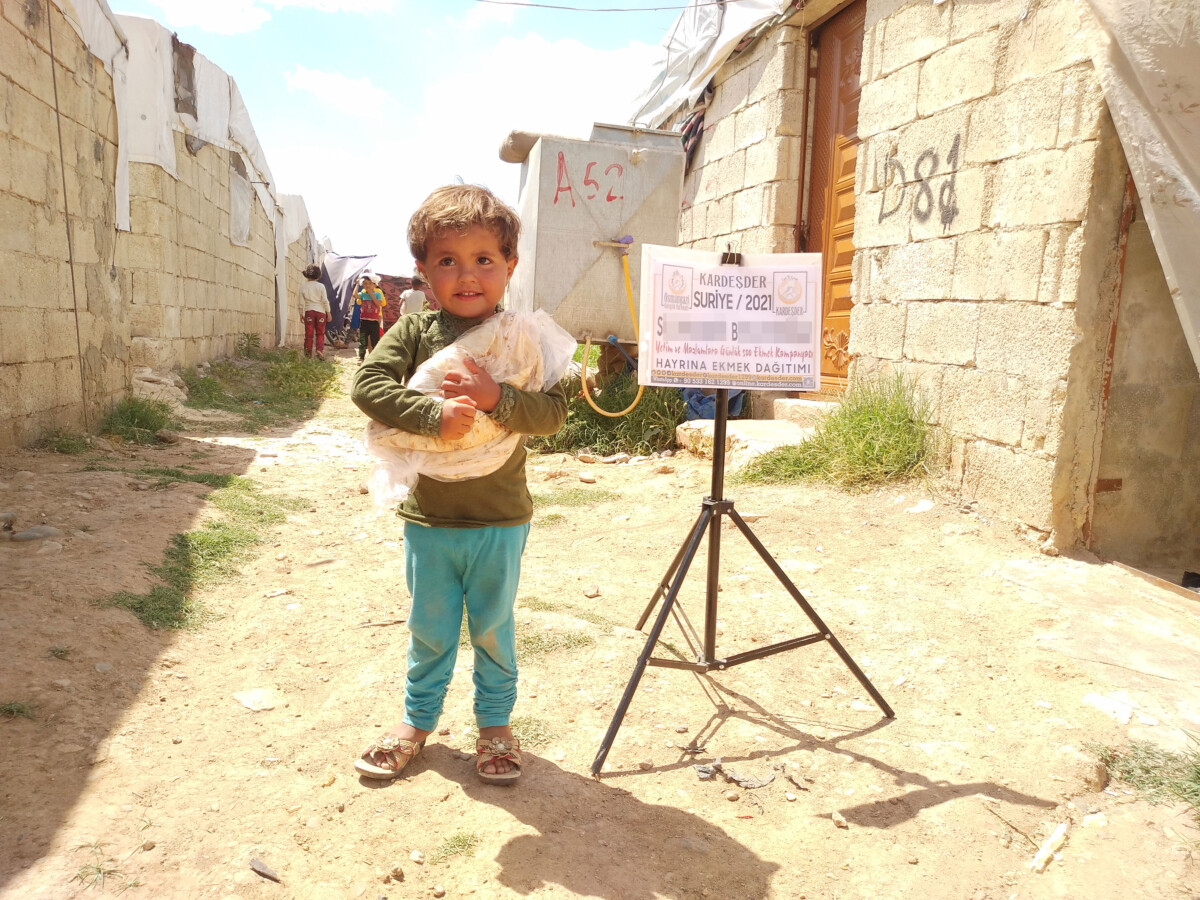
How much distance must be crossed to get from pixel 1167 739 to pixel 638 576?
227 centimetres

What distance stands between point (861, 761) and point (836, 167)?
5.11 m

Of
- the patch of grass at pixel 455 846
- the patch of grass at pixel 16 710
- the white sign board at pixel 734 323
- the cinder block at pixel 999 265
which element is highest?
the cinder block at pixel 999 265

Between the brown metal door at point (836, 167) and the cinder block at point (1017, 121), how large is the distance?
5.62 feet

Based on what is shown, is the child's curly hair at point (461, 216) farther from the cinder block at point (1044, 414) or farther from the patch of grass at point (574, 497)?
the patch of grass at point (574, 497)

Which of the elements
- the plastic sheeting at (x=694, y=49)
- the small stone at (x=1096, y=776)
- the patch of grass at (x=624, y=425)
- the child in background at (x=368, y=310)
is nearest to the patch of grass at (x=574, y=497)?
the patch of grass at (x=624, y=425)

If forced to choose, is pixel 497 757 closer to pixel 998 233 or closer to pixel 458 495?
pixel 458 495

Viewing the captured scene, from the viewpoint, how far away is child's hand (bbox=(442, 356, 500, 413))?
6.39 feet

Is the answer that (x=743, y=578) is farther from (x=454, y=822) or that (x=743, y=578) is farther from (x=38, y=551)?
(x=38, y=551)

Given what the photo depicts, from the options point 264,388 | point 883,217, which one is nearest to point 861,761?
point 883,217

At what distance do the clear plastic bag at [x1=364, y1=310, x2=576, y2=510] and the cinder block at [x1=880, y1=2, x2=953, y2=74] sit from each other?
3.97m

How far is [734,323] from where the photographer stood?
2.66m

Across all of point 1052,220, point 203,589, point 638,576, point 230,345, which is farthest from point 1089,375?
point 230,345

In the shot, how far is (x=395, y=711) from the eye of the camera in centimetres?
268

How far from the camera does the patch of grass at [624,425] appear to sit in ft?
23.5
